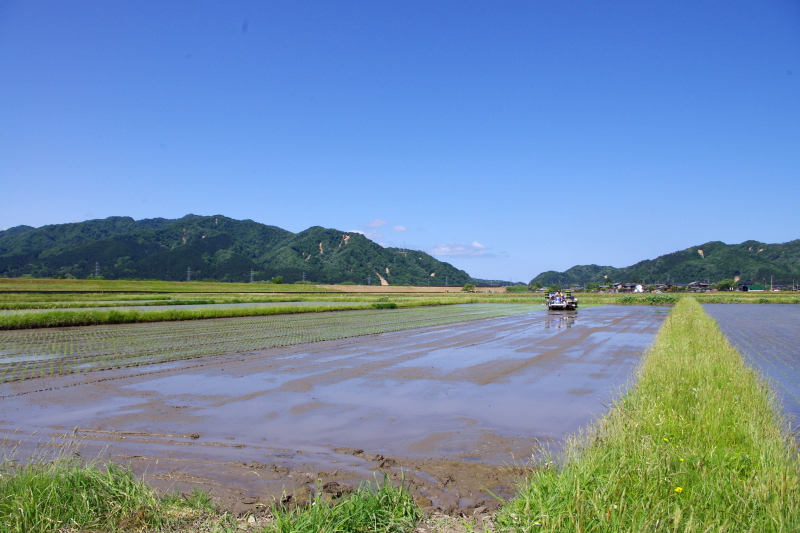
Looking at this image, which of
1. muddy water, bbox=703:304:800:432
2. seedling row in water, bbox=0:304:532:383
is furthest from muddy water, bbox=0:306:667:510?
muddy water, bbox=703:304:800:432

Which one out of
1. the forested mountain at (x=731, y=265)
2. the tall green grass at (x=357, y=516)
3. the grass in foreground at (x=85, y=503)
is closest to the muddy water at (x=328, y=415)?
the tall green grass at (x=357, y=516)

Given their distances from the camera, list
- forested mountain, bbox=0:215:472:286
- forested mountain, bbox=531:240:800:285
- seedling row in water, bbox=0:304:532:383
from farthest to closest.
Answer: forested mountain, bbox=531:240:800:285
forested mountain, bbox=0:215:472:286
seedling row in water, bbox=0:304:532:383

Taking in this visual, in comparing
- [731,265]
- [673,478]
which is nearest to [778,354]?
[673,478]

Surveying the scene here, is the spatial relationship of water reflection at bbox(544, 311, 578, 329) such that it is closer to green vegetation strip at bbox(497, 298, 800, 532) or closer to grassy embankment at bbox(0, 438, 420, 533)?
green vegetation strip at bbox(497, 298, 800, 532)

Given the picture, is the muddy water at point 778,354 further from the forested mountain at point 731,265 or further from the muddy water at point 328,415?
the forested mountain at point 731,265

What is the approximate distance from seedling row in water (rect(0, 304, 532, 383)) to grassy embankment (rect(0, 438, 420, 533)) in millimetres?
8445

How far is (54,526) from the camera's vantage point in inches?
153

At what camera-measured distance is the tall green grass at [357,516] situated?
3834 mm

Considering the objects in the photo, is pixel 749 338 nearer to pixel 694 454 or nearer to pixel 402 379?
pixel 402 379

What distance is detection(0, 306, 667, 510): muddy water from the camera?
18.5 feet

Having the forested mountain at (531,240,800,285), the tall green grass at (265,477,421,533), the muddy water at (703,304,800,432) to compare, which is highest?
the forested mountain at (531,240,800,285)

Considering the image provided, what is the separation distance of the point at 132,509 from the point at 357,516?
177cm

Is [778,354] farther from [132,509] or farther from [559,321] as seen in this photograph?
[132,509]

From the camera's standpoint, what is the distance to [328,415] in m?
8.31
